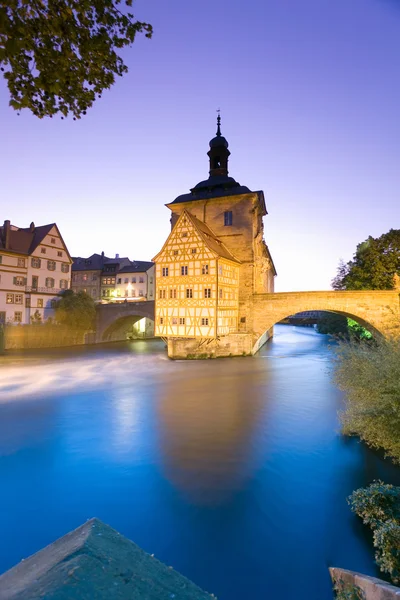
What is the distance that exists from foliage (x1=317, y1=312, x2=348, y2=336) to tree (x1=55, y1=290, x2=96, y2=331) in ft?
98.2

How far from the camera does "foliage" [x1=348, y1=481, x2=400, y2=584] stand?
187 inches

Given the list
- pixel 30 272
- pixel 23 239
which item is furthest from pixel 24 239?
pixel 30 272

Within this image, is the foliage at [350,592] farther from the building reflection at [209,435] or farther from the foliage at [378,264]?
the foliage at [378,264]

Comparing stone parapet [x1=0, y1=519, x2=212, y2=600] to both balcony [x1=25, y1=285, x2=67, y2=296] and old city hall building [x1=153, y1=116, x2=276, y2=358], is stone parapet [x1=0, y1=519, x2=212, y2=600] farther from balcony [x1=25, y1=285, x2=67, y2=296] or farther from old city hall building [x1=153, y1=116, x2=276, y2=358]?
balcony [x1=25, y1=285, x2=67, y2=296]

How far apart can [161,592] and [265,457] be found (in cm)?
895

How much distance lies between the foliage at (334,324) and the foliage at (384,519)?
38.8 m

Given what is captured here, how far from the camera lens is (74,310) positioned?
36.1m

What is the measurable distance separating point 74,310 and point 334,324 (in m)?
35.4

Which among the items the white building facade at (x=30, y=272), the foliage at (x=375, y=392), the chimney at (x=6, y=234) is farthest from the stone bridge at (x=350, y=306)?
the chimney at (x=6, y=234)

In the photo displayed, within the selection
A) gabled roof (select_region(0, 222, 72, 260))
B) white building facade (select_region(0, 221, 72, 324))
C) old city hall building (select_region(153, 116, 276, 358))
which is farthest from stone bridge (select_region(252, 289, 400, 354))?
gabled roof (select_region(0, 222, 72, 260))

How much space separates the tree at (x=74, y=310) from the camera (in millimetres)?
36125

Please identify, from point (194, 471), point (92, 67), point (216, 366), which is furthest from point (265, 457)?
point (216, 366)

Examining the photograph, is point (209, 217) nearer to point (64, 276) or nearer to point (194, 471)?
point (64, 276)

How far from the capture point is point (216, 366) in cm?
2517
